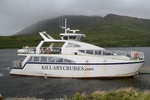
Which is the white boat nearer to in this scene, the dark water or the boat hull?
the boat hull

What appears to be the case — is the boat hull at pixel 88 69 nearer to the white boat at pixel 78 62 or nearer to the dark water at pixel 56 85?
the white boat at pixel 78 62

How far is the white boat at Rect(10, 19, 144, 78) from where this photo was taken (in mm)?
41719

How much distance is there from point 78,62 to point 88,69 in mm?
1861

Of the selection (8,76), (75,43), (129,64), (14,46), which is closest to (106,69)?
(129,64)

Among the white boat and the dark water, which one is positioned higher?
the white boat

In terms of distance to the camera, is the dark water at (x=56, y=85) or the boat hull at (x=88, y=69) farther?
the boat hull at (x=88, y=69)

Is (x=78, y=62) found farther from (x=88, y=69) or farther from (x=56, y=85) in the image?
(x=56, y=85)

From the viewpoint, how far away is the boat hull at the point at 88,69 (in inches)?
1641

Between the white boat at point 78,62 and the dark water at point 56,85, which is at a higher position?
the white boat at point 78,62

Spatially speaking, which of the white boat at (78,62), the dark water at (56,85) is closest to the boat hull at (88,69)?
the white boat at (78,62)

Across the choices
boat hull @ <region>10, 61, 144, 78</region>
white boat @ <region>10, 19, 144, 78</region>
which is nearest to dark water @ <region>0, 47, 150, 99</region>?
boat hull @ <region>10, 61, 144, 78</region>

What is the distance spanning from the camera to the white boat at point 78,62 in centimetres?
4172

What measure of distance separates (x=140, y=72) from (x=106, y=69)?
8.96 meters

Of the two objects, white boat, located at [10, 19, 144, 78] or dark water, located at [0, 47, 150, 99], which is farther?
white boat, located at [10, 19, 144, 78]
